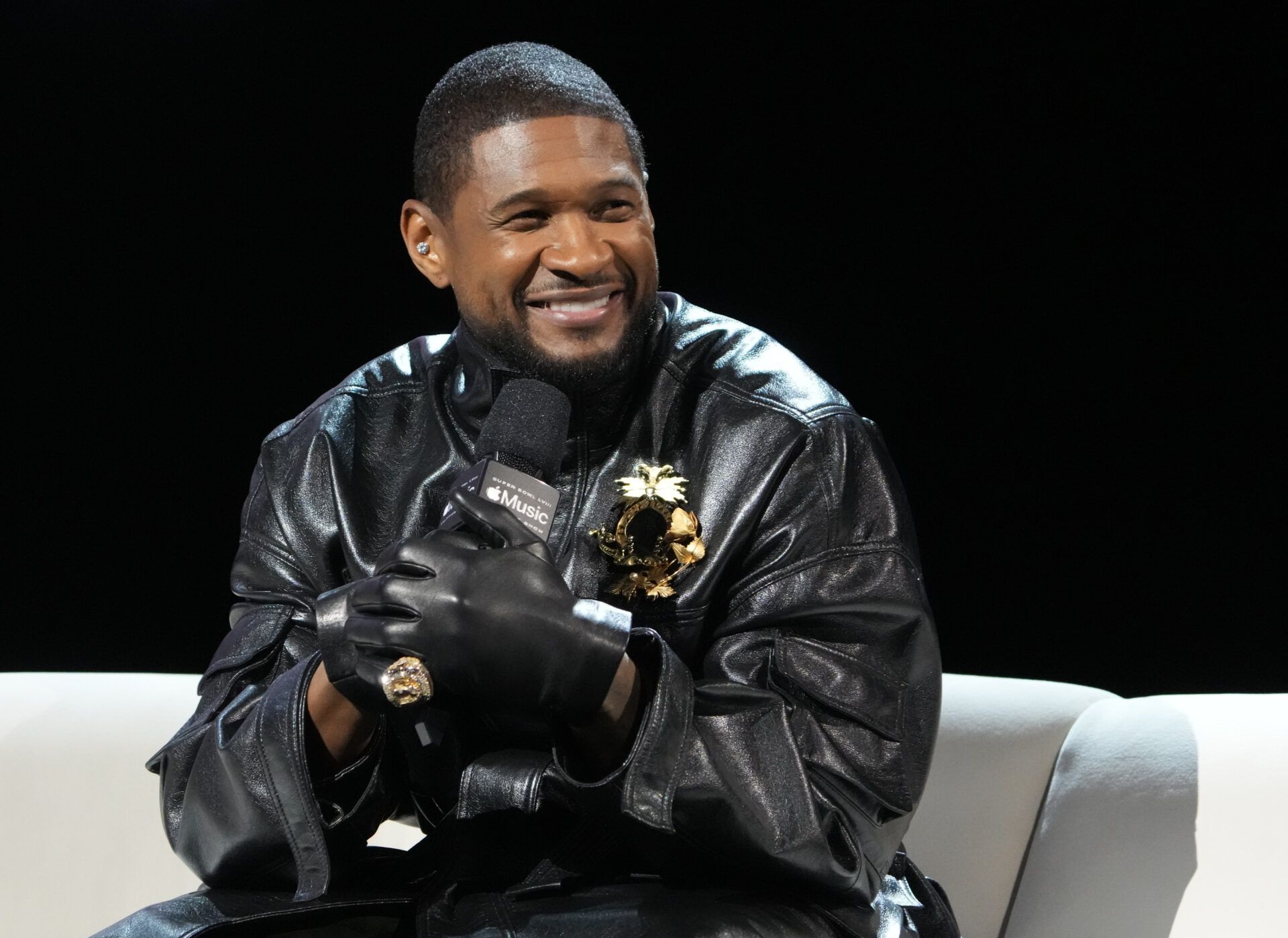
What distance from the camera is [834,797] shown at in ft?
4.41

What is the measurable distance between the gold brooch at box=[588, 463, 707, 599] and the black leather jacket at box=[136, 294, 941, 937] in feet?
0.06

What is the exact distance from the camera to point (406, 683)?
1198 mm

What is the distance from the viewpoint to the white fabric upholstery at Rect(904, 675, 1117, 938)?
199 cm

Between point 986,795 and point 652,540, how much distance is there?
78 centimetres

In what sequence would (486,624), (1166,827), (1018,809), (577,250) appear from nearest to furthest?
(486,624), (577,250), (1166,827), (1018,809)

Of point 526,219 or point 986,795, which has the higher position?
point 526,219

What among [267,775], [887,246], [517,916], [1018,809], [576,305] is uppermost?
[576,305]

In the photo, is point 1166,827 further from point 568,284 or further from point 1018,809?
point 568,284

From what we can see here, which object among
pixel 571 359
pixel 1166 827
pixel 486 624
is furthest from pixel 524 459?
pixel 1166 827

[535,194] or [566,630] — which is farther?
[535,194]

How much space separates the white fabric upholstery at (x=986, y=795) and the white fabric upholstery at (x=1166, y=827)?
0.02 metres

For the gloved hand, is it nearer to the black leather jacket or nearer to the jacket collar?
the black leather jacket

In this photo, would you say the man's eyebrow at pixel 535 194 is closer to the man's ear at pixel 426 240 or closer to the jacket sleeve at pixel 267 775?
the man's ear at pixel 426 240

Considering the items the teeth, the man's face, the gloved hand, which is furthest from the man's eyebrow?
the gloved hand
